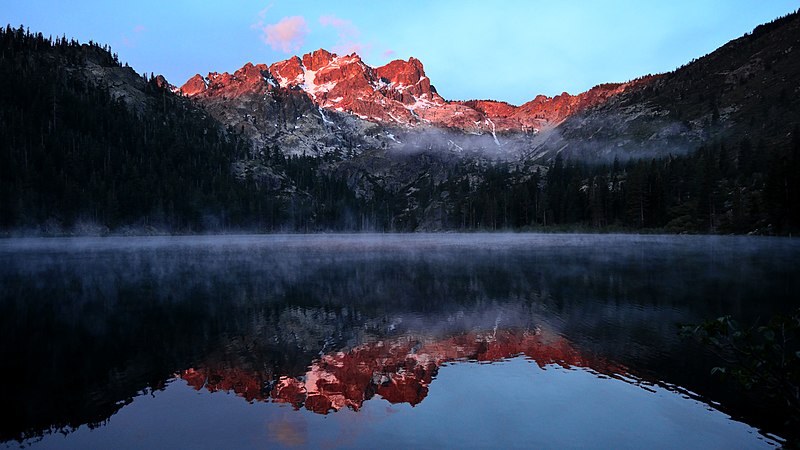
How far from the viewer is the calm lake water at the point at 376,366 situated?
1216 cm

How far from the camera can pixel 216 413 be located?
1345 cm

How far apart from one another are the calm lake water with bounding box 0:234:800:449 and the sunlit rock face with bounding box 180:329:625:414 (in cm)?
9

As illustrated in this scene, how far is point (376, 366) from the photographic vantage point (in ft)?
58.3

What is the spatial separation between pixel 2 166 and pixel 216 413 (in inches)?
7050

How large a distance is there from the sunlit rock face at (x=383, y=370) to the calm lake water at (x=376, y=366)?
0.29 feet

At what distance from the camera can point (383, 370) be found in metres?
17.4

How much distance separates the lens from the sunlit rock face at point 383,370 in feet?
48.6

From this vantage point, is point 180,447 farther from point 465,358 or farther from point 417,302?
point 417,302

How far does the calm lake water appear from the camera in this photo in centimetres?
1216

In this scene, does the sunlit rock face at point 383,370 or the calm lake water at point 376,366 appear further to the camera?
the sunlit rock face at point 383,370

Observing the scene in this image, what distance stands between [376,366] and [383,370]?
0.49 meters

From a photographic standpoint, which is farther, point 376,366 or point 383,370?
point 376,366

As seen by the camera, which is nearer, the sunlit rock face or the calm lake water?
the calm lake water

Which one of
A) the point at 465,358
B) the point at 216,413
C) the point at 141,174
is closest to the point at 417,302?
the point at 465,358
